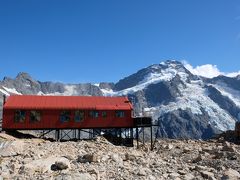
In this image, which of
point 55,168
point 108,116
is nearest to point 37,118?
point 108,116

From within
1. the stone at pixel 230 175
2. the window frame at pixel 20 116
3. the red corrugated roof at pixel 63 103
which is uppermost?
the red corrugated roof at pixel 63 103

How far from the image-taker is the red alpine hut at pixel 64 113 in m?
60.9

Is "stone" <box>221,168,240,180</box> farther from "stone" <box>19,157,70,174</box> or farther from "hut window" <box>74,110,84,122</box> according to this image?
"hut window" <box>74,110,84,122</box>

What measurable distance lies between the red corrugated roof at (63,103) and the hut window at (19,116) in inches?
27.8

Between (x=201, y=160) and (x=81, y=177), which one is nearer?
(x=81, y=177)

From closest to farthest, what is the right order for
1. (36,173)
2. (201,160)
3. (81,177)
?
(81,177) → (36,173) → (201,160)

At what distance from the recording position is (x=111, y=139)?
69312 mm

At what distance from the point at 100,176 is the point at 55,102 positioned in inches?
1342

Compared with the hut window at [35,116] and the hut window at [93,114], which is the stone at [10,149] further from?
the hut window at [93,114]

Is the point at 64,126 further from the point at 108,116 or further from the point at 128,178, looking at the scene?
the point at 128,178

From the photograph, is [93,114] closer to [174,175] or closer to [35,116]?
[35,116]

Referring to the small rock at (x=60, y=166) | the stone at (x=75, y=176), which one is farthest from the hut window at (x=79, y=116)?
the stone at (x=75, y=176)

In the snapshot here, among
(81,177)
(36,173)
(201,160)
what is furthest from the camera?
(201,160)

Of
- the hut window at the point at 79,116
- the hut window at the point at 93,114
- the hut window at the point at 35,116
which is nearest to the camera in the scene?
the hut window at the point at 35,116
